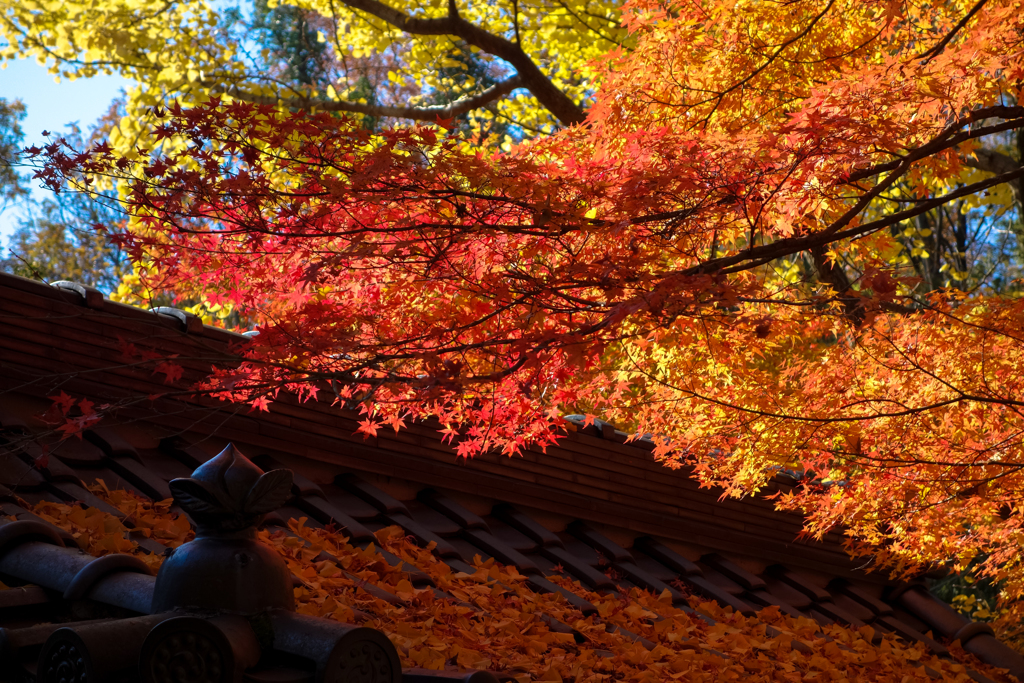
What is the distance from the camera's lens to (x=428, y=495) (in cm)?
474

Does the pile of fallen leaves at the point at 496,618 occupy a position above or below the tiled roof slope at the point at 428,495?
below

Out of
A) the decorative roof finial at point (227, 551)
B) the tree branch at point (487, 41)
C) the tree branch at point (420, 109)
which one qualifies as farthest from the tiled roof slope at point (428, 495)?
the tree branch at point (420, 109)

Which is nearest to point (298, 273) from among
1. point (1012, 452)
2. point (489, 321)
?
point (489, 321)

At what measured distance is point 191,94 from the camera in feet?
39.2

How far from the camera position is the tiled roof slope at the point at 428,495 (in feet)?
10.9

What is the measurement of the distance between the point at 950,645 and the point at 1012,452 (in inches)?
86.3

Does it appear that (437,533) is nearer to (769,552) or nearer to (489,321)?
(489,321)

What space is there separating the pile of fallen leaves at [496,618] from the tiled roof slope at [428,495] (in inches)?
2.0

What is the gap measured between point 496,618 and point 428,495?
4.50 ft

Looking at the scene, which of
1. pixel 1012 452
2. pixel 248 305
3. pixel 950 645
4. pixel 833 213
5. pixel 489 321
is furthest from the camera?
pixel 950 645

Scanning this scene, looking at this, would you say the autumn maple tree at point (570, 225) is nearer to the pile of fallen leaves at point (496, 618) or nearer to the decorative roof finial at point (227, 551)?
the decorative roof finial at point (227, 551)

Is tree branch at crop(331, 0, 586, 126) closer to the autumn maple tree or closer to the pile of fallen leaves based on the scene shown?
the autumn maple tree

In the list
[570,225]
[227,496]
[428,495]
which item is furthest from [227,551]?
[428,495]

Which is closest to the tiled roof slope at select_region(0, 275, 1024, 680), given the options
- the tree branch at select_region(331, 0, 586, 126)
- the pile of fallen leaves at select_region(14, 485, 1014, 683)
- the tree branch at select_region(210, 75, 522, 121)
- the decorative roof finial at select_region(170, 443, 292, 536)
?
the pile of fallen leaves at select_region(14, 485, 1014, 683)
